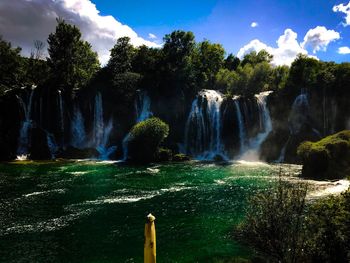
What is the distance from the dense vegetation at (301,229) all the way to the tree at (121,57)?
275ft

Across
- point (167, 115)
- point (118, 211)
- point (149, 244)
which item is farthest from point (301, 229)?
point (167, 115)

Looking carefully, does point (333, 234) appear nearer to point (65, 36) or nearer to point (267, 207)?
Answer: point (267, 207)

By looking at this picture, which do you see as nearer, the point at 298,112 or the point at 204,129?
the point at 298,112

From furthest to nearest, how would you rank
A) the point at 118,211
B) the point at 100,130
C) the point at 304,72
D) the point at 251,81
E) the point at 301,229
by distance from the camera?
1. the point at 251,81
2. the point at 100,130
3. the point at 304,72
4. the point at 118,211
5. the point at 301,229

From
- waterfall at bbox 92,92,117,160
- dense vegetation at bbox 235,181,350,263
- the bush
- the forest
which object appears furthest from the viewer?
waterfall at bbox 92,92,117,160

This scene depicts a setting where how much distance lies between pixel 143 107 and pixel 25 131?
1038 inches

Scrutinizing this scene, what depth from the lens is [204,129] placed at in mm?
82812

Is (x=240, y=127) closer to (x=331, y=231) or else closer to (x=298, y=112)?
(x=298, y=112)

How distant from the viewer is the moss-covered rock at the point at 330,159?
49.8 meters

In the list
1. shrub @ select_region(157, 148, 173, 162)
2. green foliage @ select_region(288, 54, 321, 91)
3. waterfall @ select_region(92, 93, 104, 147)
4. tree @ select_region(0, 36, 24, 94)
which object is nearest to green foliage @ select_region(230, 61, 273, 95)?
green foliage @ select_region(288, 54, 321, 91)

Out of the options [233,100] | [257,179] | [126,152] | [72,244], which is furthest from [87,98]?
[72,244]

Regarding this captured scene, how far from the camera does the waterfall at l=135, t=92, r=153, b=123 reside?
86.7 metres

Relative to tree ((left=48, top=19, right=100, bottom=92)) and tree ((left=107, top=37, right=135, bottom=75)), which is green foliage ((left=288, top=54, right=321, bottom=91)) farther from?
tree ((left=48, top=19, right=100, bottom=92))

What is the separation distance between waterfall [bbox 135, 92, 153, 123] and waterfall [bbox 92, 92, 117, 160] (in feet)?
21.8
